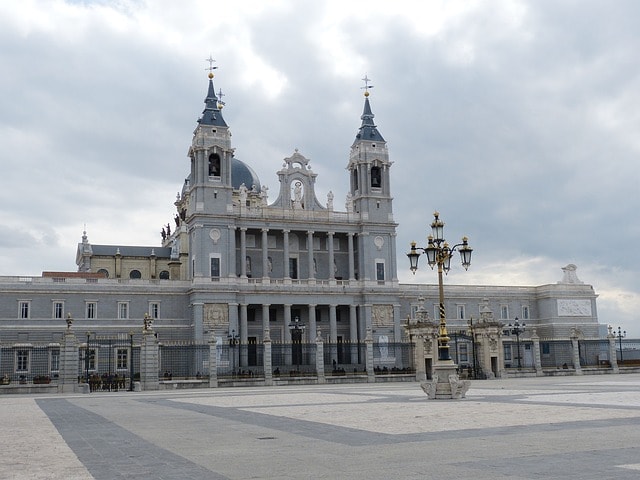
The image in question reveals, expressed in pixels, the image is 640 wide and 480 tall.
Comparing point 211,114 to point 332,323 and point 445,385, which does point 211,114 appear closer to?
point 332,323

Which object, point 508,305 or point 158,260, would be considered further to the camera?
point 158,260

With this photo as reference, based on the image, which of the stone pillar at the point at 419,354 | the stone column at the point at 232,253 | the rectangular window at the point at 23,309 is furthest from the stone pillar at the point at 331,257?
the rectangular window at the point at 23,309

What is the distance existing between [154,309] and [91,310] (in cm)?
611

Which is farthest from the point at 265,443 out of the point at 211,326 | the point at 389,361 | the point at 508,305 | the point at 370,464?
the point at 508,305

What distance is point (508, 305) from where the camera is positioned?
301ft

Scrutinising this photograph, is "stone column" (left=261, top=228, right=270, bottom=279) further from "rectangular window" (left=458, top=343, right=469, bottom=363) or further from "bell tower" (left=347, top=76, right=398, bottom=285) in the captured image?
"rectangular window" (left=458, top=343, right=469, bottom=363)

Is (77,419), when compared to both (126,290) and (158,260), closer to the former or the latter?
(126,290)

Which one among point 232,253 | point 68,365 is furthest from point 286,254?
point 68,365

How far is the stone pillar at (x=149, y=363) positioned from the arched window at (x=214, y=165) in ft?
114

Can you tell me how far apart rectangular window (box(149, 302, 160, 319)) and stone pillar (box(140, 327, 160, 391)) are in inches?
1222

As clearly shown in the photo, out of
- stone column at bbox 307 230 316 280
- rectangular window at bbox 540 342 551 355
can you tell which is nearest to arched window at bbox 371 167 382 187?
stone column at bbox 307 230 316 280

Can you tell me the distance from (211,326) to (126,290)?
30.9 feet

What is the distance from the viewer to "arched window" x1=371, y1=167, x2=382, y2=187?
279ft

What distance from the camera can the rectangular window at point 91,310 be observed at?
75.3 m
